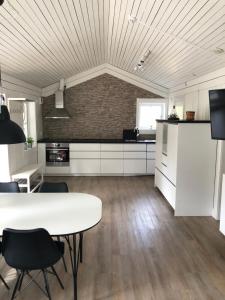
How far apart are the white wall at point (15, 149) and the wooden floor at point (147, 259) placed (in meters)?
1.95

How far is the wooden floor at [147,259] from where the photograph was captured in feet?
7.63

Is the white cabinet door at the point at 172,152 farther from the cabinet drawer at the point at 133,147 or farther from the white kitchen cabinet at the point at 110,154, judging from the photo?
the white kitchen cabinet at the point at 110,154

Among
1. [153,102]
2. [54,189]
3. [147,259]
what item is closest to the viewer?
[147,259]

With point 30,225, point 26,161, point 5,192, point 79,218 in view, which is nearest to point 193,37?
point 79,218

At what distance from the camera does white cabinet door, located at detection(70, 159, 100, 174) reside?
6.64m

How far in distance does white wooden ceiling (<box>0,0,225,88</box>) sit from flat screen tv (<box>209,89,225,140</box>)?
0.60 meters

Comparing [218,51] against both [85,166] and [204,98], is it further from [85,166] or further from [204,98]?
[85,166]

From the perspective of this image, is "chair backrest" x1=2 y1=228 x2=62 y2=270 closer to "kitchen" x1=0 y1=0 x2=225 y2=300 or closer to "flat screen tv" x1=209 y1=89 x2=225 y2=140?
"kitchen" x1=0 y1=0 x2=225 y2=300

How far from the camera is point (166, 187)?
468 centimetres

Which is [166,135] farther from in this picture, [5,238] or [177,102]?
[5,238]

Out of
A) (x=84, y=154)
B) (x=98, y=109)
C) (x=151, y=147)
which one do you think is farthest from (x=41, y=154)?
(x=151, y=147)

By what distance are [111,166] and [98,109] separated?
1729 millimetres

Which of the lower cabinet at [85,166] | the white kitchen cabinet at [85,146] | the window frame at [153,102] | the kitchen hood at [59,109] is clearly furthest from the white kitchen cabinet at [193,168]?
the kitchen hood at [59,109]

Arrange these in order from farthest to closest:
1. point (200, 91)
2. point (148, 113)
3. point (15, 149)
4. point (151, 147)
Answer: point (148, 113), point (151, 147), point (15, 149), point (200, 91)
